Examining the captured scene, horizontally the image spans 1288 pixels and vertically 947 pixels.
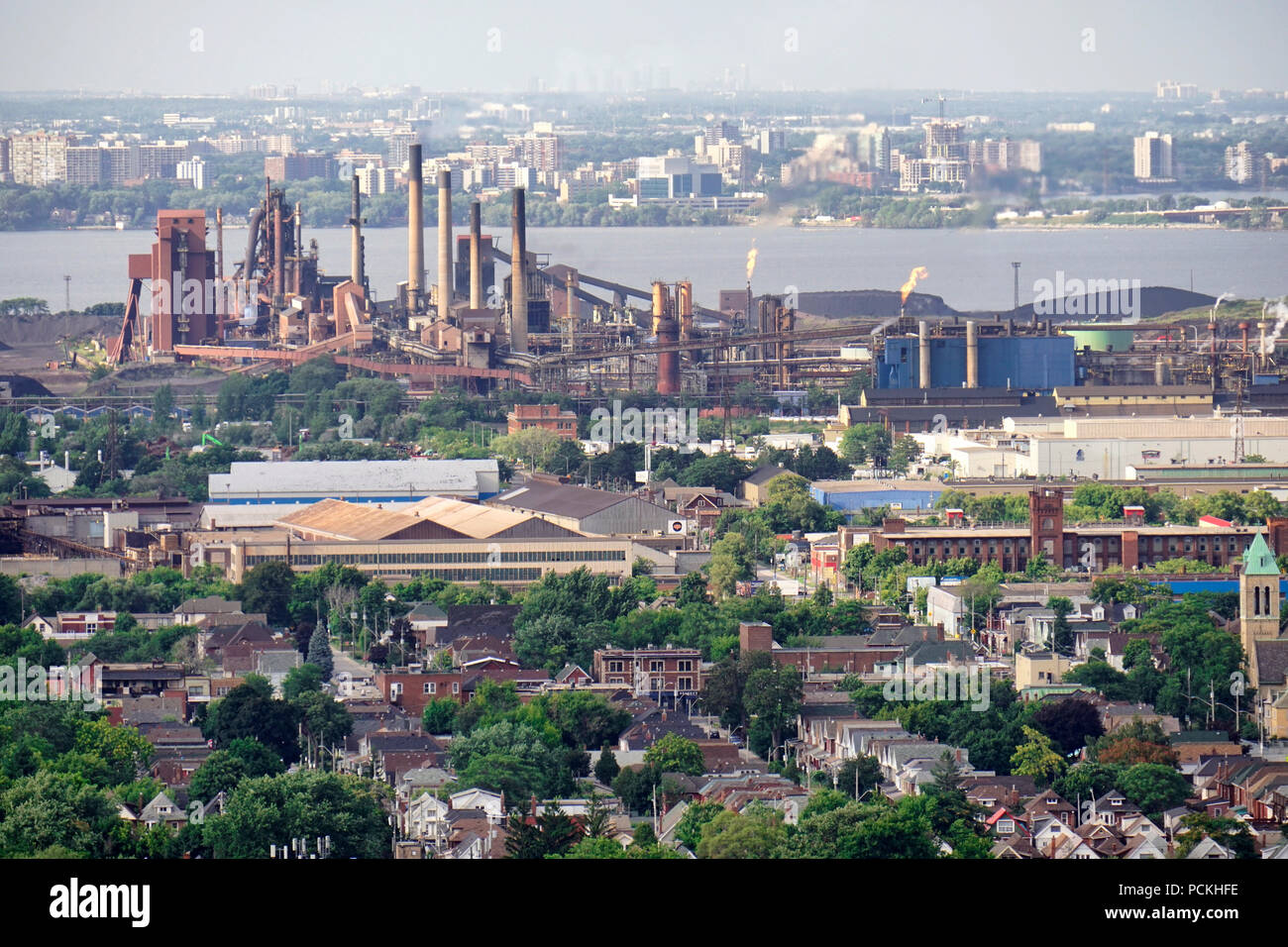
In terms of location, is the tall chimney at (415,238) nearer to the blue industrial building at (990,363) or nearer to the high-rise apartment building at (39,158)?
the blue industrial building at (990,363)

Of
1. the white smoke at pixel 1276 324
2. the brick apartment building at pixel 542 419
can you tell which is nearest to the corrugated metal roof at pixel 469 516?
the brick apartment building at pixel 542 419

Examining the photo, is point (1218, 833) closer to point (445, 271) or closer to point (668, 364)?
point (668, 364)

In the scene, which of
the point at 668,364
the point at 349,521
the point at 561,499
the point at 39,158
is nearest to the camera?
the point at 349,521

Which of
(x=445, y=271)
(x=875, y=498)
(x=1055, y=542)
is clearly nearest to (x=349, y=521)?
(x=875, y=498)

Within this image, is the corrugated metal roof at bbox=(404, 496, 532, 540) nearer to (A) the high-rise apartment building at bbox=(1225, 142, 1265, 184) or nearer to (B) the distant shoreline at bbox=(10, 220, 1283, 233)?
(B) the distant shoreline at bbox=(10, 220, 1283, 233)
